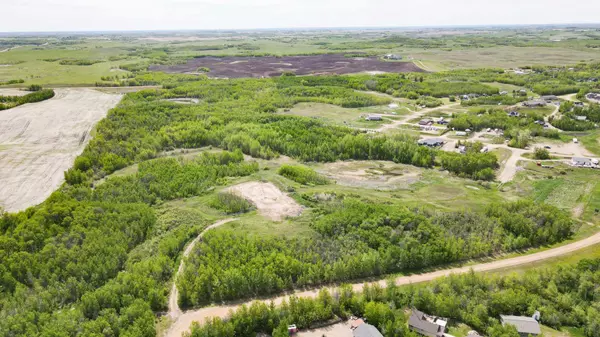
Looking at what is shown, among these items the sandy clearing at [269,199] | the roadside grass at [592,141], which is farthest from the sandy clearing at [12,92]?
the roadside grass at [592,141]

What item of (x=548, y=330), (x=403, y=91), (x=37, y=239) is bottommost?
(x=548, y=330)

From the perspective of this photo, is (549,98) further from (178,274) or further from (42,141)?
(42,141)

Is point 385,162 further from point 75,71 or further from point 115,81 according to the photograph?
point 75,71

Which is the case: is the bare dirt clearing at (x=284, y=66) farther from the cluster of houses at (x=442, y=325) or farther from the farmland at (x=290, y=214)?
the cluster of houses at (x=442, y=325)

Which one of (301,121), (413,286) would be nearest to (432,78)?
(301,121)

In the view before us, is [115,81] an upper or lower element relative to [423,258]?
upper

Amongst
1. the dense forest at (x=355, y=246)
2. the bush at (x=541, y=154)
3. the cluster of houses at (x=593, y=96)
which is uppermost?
the cluster of houses at (x=593, y=96)
